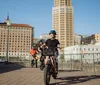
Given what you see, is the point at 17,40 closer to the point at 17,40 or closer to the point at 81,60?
the point at 17,40

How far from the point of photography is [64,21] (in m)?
178

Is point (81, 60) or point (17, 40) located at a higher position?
point (17, 40)

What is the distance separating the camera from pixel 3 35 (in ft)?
519

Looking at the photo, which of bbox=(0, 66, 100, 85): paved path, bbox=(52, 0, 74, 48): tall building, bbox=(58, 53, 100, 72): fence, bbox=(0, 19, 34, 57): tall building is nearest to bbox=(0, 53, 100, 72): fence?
bbox=(58, 53, 100, 72): fence

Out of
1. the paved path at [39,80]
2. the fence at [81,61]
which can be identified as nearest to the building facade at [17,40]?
the fence at [81,61]

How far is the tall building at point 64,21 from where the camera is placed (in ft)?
562

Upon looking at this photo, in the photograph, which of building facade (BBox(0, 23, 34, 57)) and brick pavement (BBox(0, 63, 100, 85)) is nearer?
brick pavement (BBox(0, 63, 100, 85))

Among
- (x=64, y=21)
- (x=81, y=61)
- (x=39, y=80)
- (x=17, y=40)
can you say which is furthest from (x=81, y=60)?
(x=64, y=21)

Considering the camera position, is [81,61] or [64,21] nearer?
[81,61]

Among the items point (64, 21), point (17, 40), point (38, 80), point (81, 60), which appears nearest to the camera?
point (38, 80)

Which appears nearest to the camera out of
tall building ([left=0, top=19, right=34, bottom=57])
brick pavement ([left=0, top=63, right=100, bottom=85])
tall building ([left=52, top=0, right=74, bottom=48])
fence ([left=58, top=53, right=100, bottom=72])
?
brick pavement ([left=0, top=63, right=100, bottom=85])

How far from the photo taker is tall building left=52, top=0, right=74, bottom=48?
171 m

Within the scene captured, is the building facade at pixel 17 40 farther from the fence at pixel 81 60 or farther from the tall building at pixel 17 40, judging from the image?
the fence at pixel 81 60

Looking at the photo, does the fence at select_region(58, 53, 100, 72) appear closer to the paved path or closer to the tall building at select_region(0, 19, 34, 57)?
the paved path
